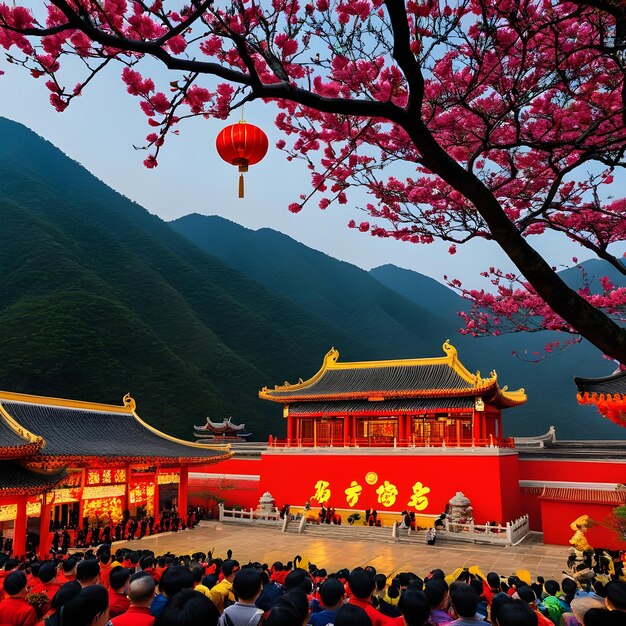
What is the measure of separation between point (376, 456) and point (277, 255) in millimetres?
81884

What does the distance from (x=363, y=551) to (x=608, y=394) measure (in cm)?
940

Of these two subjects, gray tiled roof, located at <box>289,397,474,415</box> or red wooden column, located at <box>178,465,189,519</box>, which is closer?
red wooden column, located at <box>178,465,189,519</box>

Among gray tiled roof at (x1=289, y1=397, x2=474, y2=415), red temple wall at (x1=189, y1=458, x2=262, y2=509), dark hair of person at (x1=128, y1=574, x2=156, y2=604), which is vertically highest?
gray tiled roof at (x1=289, y1=397, x2=474, y2=415)

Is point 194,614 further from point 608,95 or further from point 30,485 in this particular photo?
point 30,485

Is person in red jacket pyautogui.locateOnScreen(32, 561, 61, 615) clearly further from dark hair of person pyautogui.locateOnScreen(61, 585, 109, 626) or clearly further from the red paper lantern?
the red paper lantern

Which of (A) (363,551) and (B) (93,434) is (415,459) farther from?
(B) (93,434)

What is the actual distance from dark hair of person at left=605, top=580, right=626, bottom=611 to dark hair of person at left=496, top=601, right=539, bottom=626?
0.83 metres

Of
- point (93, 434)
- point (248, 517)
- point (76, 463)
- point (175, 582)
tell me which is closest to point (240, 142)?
point (175, 582)

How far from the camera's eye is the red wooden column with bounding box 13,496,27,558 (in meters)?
14.1

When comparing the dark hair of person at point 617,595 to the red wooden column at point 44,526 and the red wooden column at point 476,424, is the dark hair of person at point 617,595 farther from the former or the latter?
the red wooden column at point 476,424

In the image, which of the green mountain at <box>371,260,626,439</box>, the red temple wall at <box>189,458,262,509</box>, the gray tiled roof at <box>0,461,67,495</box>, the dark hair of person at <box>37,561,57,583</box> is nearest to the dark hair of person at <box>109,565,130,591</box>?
the dark hair of person at <box>37,561,57,583</box>

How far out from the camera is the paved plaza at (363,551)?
14.7 m

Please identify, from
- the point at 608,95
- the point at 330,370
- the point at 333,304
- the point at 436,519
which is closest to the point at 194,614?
the point at 608,95

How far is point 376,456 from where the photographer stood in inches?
896
